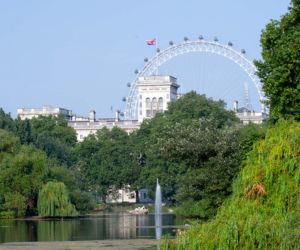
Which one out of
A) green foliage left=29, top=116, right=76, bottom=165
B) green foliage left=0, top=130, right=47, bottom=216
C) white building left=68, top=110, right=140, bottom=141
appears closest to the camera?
green foliage left=0, top=130, right=47, bottom=216

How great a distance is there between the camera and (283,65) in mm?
35375

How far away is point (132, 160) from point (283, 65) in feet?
264

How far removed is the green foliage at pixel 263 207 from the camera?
64.0 ft

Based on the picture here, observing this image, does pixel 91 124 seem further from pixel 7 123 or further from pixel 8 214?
pixel 8 214

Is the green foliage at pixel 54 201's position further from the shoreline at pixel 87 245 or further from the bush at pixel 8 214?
the shoreline at pixel 87 245

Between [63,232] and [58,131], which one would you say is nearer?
[63,232]

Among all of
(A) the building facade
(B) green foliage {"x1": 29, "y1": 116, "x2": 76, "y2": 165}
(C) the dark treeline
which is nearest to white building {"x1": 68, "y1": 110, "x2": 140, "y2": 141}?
(A) the building facade

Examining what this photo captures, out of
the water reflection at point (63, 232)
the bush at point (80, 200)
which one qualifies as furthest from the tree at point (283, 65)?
the bush at point (80, 200)

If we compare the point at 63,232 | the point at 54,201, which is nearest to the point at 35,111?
the point at 54,201

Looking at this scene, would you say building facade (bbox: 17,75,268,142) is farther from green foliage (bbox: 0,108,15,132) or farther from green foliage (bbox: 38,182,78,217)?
green foliage (bbox: 38,182,78,217)

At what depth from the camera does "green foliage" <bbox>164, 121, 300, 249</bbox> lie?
1952cm

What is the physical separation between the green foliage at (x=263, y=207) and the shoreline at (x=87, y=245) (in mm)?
16007

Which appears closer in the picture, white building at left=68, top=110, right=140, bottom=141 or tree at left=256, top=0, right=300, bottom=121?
tree at left=256, top=0, right=300, bottom=121

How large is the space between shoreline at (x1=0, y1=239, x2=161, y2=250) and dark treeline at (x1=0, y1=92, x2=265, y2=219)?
3221mm
